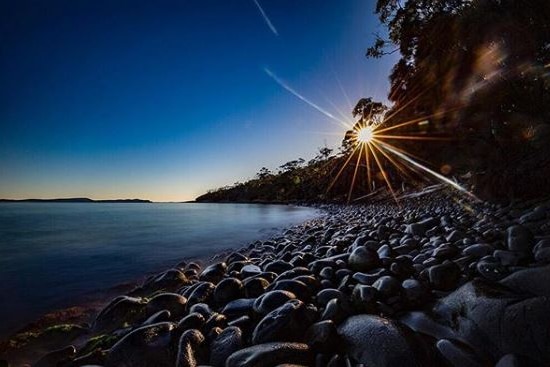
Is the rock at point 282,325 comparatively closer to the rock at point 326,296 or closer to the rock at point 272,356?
the rock at point 272,356

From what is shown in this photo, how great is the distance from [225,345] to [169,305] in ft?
4.91

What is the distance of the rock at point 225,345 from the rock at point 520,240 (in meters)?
3.03

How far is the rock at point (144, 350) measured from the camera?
2459 millimetres

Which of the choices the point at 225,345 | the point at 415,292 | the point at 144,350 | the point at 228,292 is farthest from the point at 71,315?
the point at 415,292

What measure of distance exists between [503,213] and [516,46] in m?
3.09

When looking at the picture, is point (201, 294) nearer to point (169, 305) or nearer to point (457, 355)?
point (169, 305)

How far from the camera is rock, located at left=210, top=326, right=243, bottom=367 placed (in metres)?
2.37

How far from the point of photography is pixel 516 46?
570cm

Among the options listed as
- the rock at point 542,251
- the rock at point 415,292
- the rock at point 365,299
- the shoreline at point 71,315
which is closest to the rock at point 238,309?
the rock at point 365,299

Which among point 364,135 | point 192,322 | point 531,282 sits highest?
point 364,135

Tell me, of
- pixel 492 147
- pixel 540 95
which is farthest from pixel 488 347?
pixel 492 147

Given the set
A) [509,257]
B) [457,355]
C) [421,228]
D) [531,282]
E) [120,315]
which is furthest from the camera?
[421,228]

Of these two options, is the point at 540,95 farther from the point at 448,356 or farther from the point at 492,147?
the point at 448,356

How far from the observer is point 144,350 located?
252 cm
